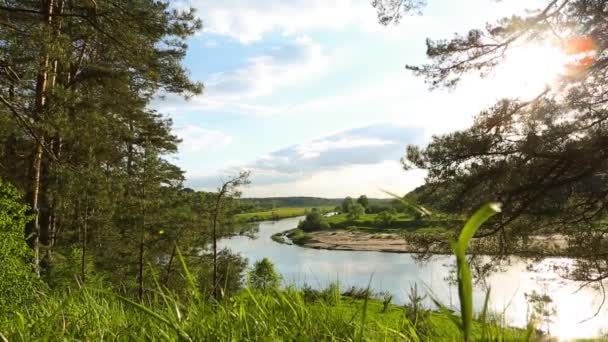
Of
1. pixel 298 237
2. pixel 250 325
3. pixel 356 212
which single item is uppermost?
pixel 356 212

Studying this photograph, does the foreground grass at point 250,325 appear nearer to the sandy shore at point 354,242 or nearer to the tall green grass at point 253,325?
the tall green grass at point 253,325

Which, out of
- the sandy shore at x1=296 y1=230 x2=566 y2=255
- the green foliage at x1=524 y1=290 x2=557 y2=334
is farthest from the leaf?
the sandy shore at x1=296 y1=230 x2=566 y2=255

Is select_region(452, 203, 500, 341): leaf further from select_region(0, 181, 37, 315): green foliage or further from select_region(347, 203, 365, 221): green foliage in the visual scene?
select_region(347, 203, 365, 221): green foliage

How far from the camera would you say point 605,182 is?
790 centimetres

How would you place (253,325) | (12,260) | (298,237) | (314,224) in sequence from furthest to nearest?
(314,224), (298,237), (12,260), (253,325)

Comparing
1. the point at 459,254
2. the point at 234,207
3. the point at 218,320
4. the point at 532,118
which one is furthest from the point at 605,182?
the point at 234,207

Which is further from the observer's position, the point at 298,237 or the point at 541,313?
the point at 298,237

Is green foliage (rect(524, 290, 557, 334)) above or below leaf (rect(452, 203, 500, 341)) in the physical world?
below

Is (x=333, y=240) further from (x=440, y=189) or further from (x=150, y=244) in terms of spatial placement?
(x=440, y=189)

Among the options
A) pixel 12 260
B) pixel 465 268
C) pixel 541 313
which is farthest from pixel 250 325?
pixel 12 260

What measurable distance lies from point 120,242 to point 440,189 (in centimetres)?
1693

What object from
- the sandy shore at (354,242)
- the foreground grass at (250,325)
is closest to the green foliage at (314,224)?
the sandy shore at (354,242)

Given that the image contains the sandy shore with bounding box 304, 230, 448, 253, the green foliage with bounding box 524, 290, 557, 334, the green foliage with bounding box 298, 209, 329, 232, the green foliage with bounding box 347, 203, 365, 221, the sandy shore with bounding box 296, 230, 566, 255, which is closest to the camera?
the green foliage with bounding box 524, 290, 557, 334

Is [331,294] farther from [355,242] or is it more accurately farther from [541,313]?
[355,242]
